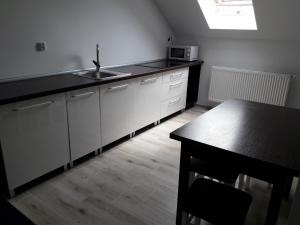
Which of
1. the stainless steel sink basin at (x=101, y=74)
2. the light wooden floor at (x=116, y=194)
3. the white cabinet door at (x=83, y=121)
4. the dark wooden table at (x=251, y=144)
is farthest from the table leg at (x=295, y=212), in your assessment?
the stainless steel sink basin at (x=101, y=74)

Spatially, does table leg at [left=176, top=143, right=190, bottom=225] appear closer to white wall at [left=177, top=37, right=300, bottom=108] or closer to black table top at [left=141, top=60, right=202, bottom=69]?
black table top at [left=141, top=60, right=202, bottom=69]

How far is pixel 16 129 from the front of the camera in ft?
6.90

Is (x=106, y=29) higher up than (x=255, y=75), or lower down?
higher up

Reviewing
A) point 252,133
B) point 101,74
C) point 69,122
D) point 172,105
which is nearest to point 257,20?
point 172,105

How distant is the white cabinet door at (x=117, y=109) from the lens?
291cm

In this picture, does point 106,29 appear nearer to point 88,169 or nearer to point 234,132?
point 88,169

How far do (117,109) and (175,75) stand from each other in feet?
4.50

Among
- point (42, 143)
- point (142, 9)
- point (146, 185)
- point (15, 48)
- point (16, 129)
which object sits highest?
point (142, 9)

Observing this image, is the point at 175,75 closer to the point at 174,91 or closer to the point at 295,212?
the point at 174,91

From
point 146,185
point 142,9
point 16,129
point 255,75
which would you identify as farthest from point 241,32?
point 16,129

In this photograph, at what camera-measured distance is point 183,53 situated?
4449 mm

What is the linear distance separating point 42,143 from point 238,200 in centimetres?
177

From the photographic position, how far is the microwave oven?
4391 mm

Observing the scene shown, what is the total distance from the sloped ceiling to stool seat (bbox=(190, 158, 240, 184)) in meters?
2.66
